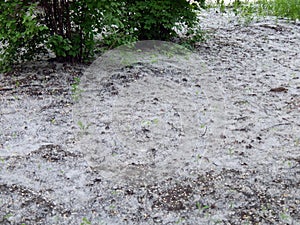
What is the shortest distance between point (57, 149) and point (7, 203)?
24.0 inches

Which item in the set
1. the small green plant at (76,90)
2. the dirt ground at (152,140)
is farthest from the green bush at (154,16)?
the small green plant at (76,90)

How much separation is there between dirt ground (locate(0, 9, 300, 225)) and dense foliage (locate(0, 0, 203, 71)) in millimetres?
206

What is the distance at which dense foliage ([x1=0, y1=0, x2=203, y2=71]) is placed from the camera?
383 centimetres

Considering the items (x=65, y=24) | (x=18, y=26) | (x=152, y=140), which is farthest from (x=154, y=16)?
(x=152, y=140)

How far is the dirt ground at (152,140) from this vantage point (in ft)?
7.15

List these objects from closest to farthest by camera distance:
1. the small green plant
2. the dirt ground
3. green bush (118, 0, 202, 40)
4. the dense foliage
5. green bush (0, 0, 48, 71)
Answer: the dirt ground < the small green plant < green bush (0, 0, 48, 71) < the dense foliage < green bush (118, 0, 202, 40)

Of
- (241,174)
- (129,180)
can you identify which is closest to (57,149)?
(129,180)

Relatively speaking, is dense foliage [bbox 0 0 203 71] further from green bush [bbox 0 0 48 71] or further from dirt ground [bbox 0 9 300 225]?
dirt ground [bbox 0 9 300 225]

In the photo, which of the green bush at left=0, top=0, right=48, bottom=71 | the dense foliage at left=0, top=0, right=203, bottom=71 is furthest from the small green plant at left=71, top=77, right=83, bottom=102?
the green bush at left=0, top=0, right=48, bottom=71

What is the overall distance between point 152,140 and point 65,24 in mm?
1833

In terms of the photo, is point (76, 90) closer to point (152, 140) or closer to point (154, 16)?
point (152, 140)

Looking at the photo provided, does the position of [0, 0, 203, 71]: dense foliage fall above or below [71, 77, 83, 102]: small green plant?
above

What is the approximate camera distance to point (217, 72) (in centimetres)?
426

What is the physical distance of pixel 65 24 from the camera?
4.11 metres
